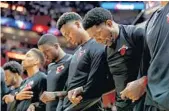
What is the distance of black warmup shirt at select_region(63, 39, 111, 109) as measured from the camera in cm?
293

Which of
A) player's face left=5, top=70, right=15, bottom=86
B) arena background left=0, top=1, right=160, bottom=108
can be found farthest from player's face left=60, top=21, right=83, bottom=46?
arena background left=0, top=1, right=160, bottom=108

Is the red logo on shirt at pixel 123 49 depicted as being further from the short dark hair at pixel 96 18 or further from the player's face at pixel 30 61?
the player's face at pixel 30 61

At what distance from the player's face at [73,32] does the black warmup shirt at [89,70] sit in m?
0.07

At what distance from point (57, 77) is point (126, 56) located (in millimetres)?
1164

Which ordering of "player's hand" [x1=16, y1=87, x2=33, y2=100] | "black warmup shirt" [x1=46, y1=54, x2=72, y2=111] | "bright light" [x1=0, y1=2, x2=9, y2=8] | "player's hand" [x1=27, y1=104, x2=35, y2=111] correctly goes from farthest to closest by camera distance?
"bright light" [x1=0, y1=2, x2=9, y2=8]
"player's hand" [x1=16, y1=87, x2=33, y2=100]
"player's hand" [x1=27, y1=104, x2=35, y2=111]
"black warmup shirt" [x1=46, y1=54, x2=72, y2=111]

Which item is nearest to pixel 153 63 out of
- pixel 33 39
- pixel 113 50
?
pixel 113 50

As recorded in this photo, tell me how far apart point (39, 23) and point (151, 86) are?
18.4m

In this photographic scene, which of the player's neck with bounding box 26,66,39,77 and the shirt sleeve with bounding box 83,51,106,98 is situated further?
the player's neck with bounding box 26,66,39,77

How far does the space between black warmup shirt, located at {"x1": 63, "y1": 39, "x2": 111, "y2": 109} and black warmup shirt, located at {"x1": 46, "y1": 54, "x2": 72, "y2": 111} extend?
0.33m

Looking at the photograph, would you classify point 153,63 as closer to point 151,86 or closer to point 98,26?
point 151,86

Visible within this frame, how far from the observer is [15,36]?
21.1 m

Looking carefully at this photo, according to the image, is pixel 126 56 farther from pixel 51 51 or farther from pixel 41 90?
pixel 41 90

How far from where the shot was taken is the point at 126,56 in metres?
2.51

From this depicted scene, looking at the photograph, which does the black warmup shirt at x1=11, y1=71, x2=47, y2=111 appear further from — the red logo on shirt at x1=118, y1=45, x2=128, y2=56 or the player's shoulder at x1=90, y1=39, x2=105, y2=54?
the red logo on shirt at x1=118, y1=45, x2=128, y2=56
